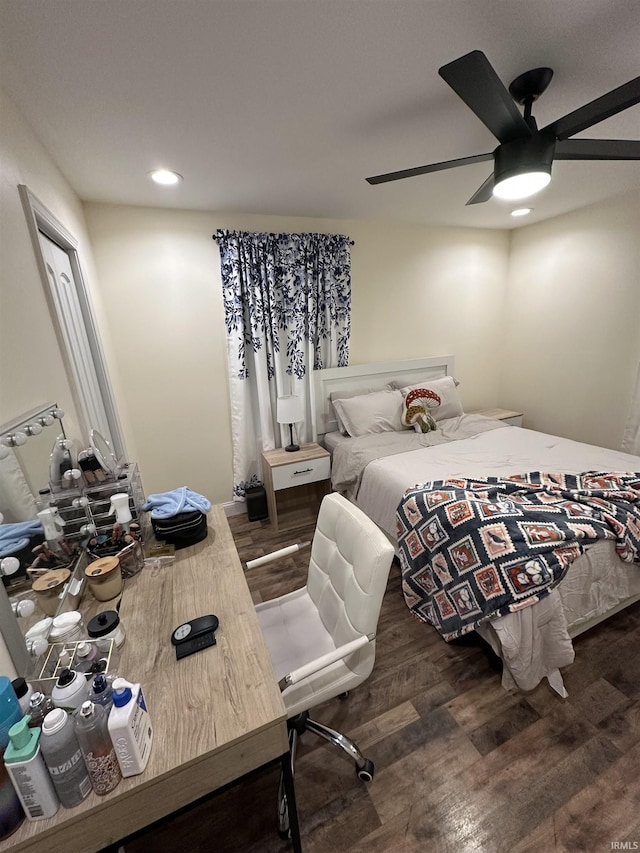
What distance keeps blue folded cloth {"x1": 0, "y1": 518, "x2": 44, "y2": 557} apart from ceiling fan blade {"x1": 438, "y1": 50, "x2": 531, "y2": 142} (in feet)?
5.61

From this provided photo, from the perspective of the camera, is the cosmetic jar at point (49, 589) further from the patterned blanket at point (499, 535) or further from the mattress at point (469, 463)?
the mattress at point (469, 463)

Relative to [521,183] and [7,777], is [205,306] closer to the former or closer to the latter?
[521,183]

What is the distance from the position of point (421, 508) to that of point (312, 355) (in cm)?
166

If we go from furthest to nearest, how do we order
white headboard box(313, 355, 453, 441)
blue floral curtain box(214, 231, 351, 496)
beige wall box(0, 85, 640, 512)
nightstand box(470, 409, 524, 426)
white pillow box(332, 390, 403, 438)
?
nightstand box(470, 409, 524, 426) → white headboard box(313, 355, 453, 441) → white pillow box(332, 390, 403, 438) → blue floral curtain box(214, 231, 351, 496) → beige wall box(0, 85, 640, 512)

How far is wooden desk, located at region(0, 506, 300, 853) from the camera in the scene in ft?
2.12

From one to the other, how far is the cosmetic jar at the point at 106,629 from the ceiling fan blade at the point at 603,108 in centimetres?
214

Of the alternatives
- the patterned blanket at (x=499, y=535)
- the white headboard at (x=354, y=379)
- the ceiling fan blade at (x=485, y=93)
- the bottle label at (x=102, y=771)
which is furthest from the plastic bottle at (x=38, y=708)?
the white headboard at (x=354, y=379)

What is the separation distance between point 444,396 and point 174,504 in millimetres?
2508

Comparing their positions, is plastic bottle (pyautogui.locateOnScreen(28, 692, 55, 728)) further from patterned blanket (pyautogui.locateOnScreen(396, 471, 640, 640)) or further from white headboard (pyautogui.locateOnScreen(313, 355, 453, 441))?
white headboard (pyautogui.locateOnScreen(313, 355, 453, 441))

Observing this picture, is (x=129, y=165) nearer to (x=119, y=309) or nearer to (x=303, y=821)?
(x=119, y=309)

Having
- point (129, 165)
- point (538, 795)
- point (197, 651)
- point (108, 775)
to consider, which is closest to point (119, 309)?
point (129, 165)

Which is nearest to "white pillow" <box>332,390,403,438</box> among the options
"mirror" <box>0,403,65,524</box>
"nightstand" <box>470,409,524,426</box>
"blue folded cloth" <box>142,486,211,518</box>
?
"nightstand" <box>470,409,524,426</box>

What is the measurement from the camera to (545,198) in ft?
8.86

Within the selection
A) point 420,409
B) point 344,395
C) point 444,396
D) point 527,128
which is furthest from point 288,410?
point 527,128
